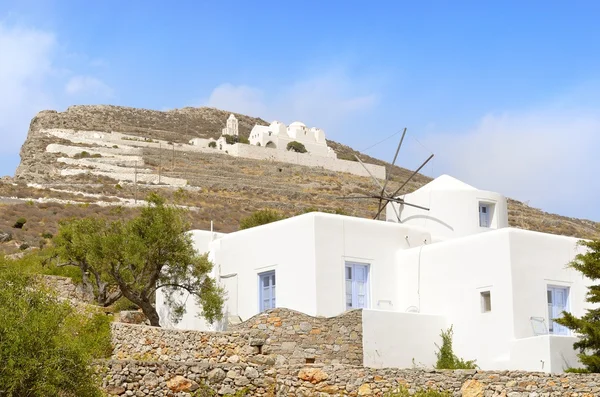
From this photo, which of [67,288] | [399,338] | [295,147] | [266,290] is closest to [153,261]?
[266,290]

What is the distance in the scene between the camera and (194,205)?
7075 centimetres

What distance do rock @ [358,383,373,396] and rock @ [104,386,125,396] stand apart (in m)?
5.08

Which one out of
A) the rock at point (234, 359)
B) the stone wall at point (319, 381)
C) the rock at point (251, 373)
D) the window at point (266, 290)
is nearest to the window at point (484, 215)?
the window at point (266, 290)

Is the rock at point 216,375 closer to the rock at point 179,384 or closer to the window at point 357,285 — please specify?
the rock at point 179,384

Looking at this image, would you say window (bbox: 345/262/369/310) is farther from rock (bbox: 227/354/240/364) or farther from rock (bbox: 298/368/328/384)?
rock (bbox: 298/368/328/384)

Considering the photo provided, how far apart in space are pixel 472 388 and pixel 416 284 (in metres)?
8.07

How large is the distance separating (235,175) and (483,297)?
70461mm

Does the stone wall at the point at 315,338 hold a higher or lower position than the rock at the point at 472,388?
higher

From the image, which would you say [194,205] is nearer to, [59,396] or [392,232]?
[392,232]

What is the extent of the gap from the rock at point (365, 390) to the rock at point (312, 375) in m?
0.88

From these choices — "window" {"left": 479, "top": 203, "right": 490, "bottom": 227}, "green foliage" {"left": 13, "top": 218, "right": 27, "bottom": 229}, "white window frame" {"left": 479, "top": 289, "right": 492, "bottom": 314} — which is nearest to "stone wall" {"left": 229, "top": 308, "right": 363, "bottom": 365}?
"white window frame" {"left": 479, "top": 289, "right": 492, "bottom": 314}

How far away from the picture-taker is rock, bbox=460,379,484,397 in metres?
18.2

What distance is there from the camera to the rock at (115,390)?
686 inches

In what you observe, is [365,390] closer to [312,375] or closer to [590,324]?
[312,375]
